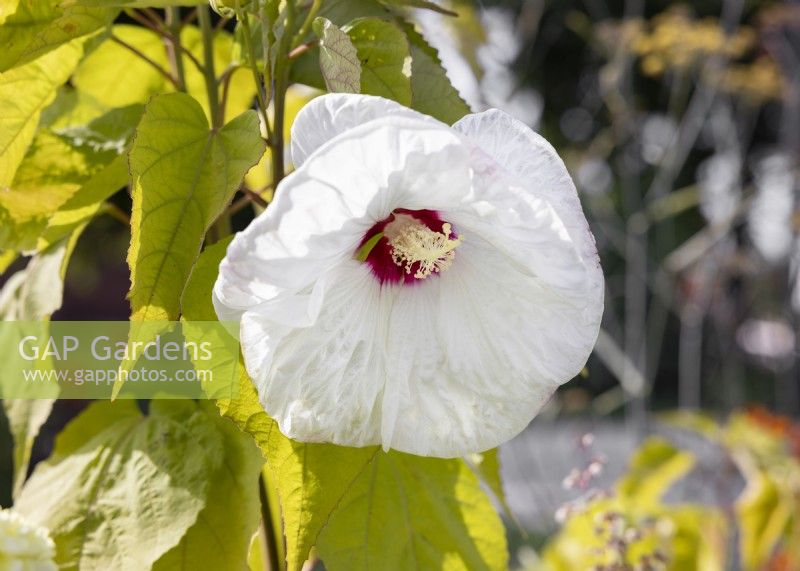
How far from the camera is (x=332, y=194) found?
0.37m

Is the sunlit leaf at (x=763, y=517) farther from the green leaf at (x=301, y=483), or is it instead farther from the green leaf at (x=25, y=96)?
the green leaf at (x=25, y=96)

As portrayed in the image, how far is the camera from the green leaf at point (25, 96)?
0.51 meters

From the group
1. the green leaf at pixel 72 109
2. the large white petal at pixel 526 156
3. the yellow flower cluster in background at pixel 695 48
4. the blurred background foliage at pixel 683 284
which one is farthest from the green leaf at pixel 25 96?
the yellow flower cluster in background at pixel 695 48

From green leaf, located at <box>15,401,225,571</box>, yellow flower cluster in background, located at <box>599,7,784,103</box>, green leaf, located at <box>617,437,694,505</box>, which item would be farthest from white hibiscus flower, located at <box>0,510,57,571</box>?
yellow flower cluster in background, located at <box>599,7,784,103</box>

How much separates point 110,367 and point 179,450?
0.08 m

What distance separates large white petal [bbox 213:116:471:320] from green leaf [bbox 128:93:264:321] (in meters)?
0.04

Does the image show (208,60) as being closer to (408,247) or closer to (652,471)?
(408,247)

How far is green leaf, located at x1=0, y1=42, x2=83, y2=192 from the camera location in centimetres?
51

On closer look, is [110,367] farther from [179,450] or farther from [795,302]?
[795,302]

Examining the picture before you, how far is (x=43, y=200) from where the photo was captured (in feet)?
1.82

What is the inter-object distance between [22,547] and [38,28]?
28 cm

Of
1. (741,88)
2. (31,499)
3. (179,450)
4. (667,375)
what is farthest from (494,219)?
(667,375)

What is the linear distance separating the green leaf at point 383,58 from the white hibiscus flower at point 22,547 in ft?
1.01

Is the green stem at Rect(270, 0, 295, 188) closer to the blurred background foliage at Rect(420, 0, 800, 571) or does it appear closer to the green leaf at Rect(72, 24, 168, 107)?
the green leaf at Rect(72, 24, 168, 107)
